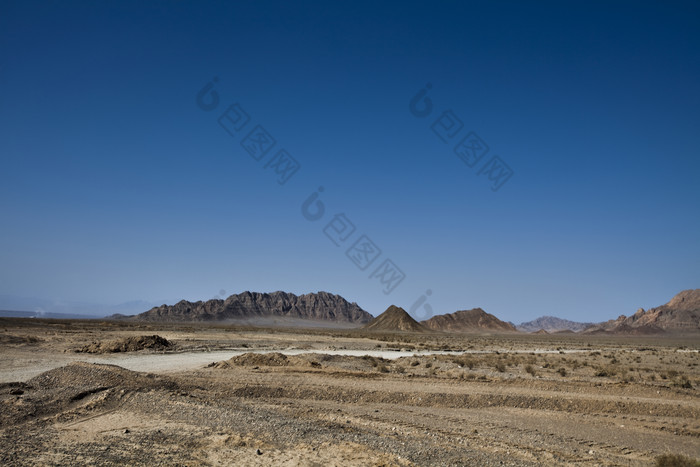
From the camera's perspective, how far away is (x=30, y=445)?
9.57 metres

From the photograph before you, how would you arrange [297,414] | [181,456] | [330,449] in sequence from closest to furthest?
[181,456]
[330,449]
[297,414]

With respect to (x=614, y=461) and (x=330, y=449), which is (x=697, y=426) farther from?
(x=330, y=449)

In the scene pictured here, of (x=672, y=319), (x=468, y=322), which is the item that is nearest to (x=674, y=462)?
(x=468, y=322)

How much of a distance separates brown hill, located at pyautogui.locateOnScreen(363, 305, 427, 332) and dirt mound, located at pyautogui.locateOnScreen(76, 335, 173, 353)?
11213 cm

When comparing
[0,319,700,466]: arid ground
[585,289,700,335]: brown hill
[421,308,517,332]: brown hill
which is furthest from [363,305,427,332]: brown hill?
[0,319,700,466]: arid ground

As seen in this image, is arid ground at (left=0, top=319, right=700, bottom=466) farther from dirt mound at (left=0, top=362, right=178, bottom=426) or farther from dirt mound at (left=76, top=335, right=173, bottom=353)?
dirt mound at (left=76, top=335, right=173, bottom=353)

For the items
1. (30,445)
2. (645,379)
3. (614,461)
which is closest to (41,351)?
(30,445)

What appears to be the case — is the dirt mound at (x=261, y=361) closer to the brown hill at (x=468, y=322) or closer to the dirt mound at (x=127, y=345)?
the dirt mound at (x=127, y=345)

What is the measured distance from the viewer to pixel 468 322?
18462cm

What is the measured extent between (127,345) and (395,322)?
120390 millimetres

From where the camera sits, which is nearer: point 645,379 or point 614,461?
point 614,461

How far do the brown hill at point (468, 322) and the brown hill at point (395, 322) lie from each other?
26105 millimetres

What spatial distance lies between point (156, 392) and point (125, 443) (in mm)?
4294

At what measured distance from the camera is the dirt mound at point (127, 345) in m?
34.3
